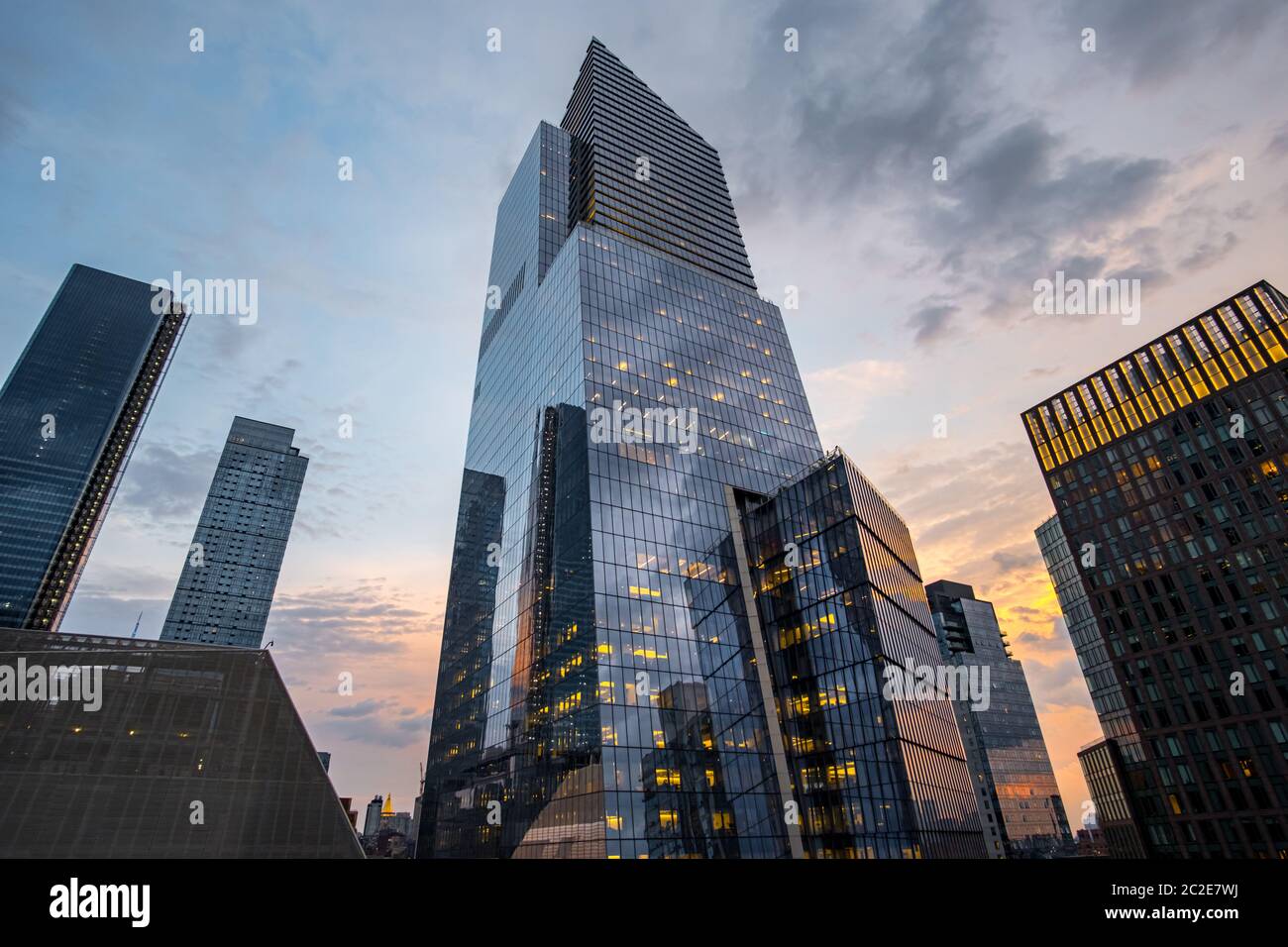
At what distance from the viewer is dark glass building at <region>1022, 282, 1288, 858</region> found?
259 ft

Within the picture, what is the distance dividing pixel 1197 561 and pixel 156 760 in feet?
384

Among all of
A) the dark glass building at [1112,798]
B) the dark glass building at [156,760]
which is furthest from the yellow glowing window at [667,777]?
the dark glass building at [1112,798]

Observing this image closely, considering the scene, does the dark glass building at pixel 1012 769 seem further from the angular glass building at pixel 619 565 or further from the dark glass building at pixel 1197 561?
the angular glass building at pixel 619 565

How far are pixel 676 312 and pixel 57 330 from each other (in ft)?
720

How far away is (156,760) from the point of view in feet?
113

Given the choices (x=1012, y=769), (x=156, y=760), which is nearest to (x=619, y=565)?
(x=156, y=760)

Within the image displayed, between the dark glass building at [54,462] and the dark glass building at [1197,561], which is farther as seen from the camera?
the dark glass building at [54,462]

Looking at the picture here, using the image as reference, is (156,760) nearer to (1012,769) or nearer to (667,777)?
(667,777)

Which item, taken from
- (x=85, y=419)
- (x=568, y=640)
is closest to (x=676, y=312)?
(x=568, y=640)

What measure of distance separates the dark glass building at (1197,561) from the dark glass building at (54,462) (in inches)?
8678

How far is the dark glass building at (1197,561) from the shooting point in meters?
78.9

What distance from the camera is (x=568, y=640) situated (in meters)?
61.2

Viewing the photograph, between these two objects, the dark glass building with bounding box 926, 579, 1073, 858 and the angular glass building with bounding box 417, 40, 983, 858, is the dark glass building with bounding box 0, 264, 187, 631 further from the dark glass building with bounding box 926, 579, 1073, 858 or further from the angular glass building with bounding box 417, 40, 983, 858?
the dark glass building with bounding box 926, 579, 1073, 858
